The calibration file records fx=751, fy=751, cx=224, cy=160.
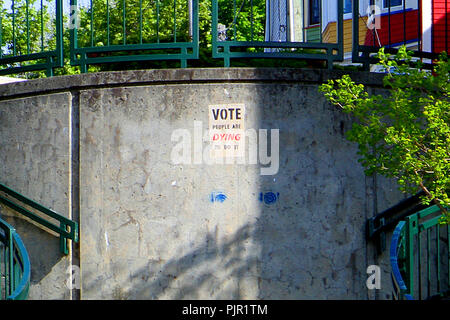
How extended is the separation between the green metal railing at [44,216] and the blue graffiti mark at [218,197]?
1.58 m

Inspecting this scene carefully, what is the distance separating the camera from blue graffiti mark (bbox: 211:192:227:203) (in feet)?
27.6

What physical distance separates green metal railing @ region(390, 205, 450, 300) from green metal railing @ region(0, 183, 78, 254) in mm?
3565

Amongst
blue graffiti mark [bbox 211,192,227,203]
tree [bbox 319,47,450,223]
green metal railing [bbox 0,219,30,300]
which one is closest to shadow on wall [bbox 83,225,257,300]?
blue graffiti mark [bbox 211,192,227,203]

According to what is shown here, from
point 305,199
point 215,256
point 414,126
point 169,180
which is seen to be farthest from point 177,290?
point 414,126

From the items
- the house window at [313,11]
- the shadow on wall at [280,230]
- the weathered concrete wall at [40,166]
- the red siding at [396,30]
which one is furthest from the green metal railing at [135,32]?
the red siding at [396,30]

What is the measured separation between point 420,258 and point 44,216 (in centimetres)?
432

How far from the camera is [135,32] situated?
1827 cm

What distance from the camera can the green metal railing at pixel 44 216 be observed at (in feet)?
27.8

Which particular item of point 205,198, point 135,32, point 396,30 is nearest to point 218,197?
point 205,198

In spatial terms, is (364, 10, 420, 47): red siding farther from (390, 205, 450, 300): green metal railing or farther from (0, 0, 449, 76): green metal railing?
(390, 205, 450, 300): green metal railing

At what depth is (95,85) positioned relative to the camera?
862 centimetres
